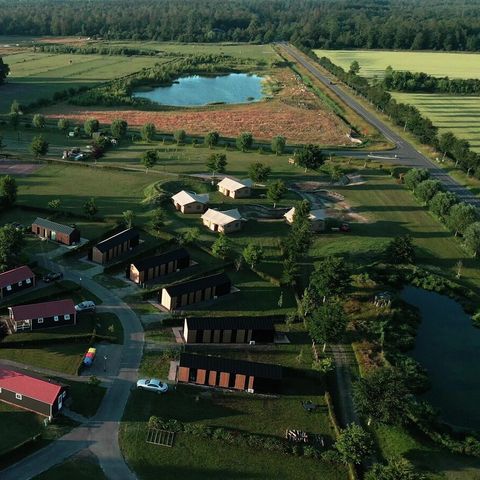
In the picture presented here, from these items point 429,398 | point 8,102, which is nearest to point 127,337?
point 429,398

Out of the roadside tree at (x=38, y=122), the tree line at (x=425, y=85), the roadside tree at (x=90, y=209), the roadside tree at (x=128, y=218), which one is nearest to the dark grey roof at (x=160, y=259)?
the roadside tree at (x=128, y=218)

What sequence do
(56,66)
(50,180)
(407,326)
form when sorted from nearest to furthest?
1. (407,326)
2. (50,180)
3. (56,66)

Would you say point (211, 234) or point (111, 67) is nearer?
point (211, 234)

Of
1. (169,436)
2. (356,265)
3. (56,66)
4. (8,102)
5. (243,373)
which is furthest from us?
(56,66)

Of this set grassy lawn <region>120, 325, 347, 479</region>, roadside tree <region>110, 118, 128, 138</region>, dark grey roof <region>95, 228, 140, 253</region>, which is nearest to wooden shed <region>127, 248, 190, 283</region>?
dark grey roof <region>95, 228, 140, 253</region>

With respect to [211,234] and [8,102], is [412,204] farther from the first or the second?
[8,102]

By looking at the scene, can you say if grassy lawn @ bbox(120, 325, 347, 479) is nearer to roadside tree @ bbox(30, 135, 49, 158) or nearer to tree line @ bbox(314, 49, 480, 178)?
roadside tree @ bbox(30, 135, 49, 158)

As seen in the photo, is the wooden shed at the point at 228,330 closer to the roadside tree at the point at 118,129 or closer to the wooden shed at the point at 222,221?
the wooden shed at the point at 222,221
